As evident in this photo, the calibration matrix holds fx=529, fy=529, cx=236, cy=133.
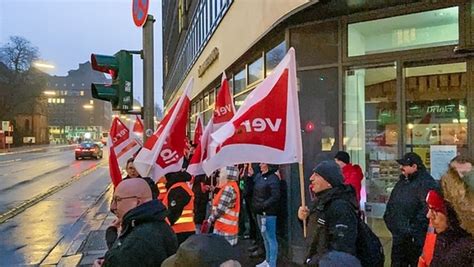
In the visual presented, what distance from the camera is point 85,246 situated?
9.45 m

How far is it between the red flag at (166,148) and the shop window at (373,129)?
3.28 meters

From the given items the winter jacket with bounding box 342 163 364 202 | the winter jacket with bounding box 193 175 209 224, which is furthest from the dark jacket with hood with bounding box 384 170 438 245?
the winter jacket with bounding box 193 175 209 224

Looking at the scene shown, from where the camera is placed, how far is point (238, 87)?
13.6 metres

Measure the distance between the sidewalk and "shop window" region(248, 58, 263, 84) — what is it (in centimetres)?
357

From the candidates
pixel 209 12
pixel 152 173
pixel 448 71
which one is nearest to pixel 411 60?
pixel 448 71

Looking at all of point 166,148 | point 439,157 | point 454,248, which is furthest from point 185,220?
point 439,157

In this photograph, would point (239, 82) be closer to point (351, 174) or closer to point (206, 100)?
point (351, 174)

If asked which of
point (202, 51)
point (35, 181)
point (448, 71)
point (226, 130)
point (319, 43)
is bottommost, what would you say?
point (35, 181)

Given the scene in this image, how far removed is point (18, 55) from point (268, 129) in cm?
8058

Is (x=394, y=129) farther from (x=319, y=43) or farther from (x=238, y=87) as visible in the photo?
(x=238, y=87)

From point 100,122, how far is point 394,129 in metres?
135

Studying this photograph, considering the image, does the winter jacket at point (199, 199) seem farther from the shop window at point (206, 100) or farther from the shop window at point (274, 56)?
the shop window at point (206, 100)

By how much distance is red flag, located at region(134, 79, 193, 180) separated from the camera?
5.59 m

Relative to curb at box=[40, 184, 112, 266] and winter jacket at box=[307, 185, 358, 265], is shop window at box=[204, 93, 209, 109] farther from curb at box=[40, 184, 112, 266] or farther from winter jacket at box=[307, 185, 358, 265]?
winter jacket at box=[307, 185, 358, 265]
